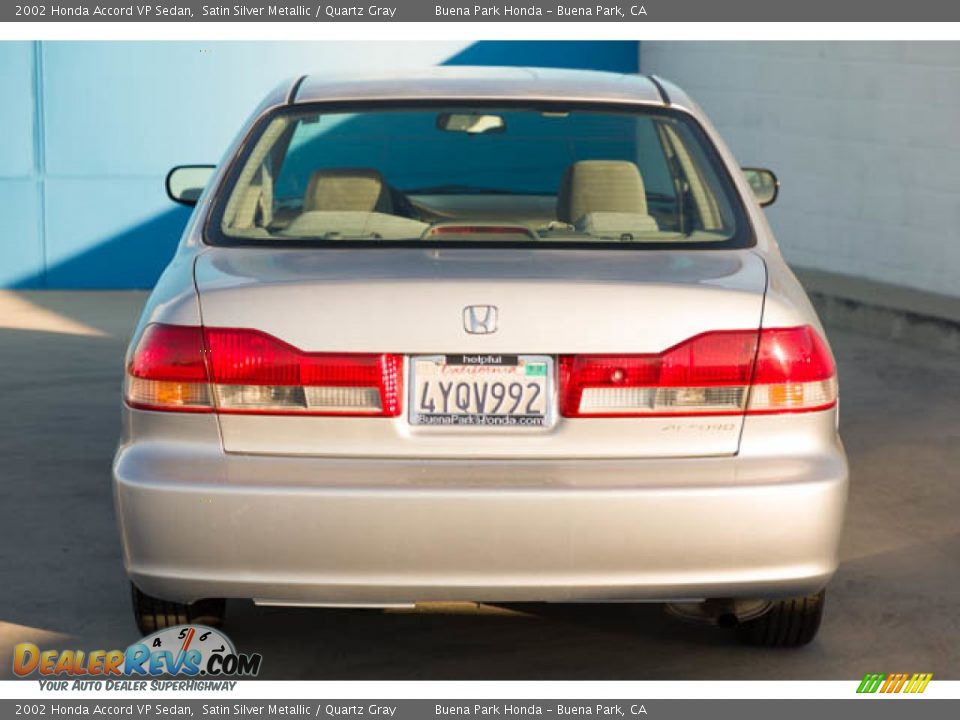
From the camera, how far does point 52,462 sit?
7168 mm

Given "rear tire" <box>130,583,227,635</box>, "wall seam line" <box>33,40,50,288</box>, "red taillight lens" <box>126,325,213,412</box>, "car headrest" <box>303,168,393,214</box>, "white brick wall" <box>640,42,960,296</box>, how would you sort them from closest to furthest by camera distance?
"red taillight lens" <box>126,325,213,412</box> → "rear tire" <box>130,583,227,635</box> → "car headrest" <box>303,168,393,214</box> → "white brick wall" <box>640,42,960,296</box> → "wall seam line" <box>33,40,50,288</box>

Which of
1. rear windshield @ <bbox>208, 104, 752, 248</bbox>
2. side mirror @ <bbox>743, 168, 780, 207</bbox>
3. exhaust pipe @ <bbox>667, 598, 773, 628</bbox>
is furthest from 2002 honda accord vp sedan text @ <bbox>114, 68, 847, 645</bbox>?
side mirror @ <bbox>743, 168, 780, 207</bbox>

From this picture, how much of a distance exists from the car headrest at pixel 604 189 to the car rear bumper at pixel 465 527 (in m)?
1.32

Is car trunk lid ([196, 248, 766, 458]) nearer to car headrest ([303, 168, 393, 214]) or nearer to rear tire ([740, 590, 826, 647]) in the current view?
rear tire ([740, 590, 826, 647])

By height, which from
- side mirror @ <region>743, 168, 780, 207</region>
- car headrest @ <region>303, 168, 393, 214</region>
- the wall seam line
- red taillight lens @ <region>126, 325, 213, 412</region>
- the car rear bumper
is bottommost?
the wall seam line

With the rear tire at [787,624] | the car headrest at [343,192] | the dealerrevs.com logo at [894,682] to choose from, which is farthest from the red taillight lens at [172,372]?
the dealerrevs.com logo at [894,682]

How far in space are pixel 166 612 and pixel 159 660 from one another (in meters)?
0.13

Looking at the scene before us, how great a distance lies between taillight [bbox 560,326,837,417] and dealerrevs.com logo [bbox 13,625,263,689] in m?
1.21

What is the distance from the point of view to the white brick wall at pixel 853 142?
1140 centimetres

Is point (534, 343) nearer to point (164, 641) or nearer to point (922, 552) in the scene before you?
point (164, 641)

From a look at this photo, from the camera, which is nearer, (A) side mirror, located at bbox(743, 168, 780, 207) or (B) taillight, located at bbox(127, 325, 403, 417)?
(B) taillight, located at bbox(127, 325, 403, 417)

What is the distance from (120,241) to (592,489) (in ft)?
30.9

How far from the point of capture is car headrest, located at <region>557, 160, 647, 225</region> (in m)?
5.24

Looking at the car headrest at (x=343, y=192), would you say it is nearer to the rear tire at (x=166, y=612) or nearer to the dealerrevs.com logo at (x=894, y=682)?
the rear tire at (x=166, y=612)
